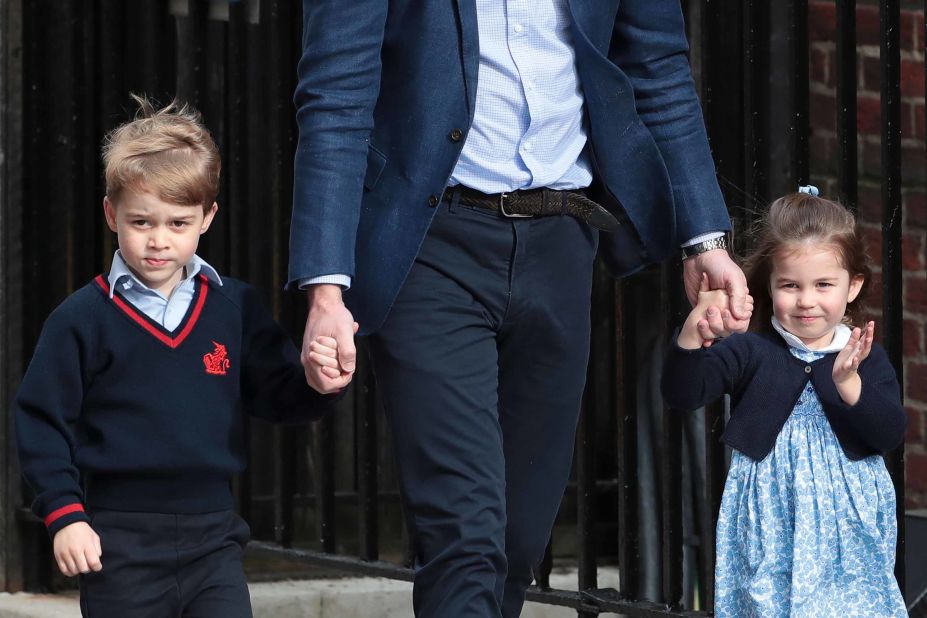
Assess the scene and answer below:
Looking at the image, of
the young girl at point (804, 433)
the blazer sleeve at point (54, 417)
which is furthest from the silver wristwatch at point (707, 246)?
the blazer sleeve at point (54, 417)

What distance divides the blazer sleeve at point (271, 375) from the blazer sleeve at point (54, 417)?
326 mm

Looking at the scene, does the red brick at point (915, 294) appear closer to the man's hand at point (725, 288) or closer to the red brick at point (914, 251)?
the red brick at point (914, 251)

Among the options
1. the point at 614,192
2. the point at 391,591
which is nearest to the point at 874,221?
the point at 391,591

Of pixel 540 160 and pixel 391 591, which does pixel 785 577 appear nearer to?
pixel 540 160

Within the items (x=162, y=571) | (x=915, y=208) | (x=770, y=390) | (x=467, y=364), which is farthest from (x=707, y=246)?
(x=915, y=208)

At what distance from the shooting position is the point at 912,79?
5094mm

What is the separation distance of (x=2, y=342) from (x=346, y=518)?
1.25 m

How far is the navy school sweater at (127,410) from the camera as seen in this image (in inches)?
119

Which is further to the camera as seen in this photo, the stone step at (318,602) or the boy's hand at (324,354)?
the stone step at (318,602)

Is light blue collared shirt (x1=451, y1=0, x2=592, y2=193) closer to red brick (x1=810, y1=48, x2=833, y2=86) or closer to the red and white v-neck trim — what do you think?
the red and white v-neck trim

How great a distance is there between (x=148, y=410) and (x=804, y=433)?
50.1 inches

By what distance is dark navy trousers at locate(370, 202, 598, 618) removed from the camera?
2785mm

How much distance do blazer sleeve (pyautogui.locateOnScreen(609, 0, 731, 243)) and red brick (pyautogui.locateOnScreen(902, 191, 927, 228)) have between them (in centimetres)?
209

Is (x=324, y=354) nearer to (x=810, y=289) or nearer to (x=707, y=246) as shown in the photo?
(x=707, y=246)
